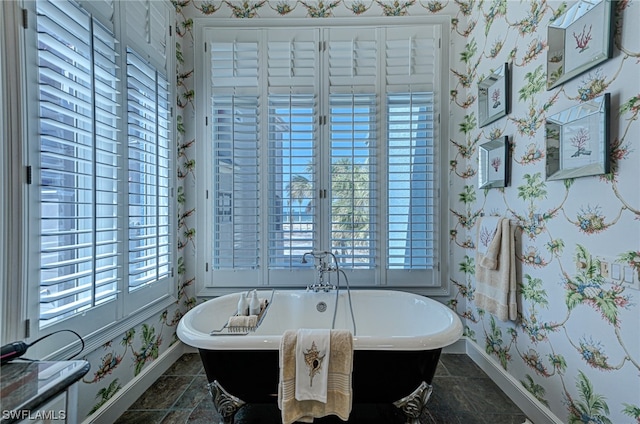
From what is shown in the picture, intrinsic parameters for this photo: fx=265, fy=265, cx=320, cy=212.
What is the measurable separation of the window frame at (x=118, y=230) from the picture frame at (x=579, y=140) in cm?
247

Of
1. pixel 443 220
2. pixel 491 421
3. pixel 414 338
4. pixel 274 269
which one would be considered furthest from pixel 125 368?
pixel 443 220

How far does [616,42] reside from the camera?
44.8 inches

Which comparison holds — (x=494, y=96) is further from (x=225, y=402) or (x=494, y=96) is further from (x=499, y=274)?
(x=225, y=402)

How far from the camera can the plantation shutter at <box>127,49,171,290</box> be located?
1.75m

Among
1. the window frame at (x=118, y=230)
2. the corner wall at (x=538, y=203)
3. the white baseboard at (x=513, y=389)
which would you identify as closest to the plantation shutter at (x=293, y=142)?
the corner wall at (x=538, y=203)

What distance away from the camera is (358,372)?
4.54ft

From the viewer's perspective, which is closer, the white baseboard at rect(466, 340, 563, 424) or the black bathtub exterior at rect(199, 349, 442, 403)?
the black bathtub exterior at rect(199, 349, 442, 403)

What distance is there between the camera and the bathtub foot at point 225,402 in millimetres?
1424

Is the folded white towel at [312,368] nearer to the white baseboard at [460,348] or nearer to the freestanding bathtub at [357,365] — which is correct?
the freestanding bathtub at [357,365]

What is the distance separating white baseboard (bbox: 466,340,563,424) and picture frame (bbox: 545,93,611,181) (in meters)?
1.32

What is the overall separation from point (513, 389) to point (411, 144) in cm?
191

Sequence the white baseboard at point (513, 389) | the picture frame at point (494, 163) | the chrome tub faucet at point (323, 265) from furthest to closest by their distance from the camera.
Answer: the chrome tub faucet at point (323, 265) < the picture frame at point (494, 163) < the white baseboard at point (513, 389)

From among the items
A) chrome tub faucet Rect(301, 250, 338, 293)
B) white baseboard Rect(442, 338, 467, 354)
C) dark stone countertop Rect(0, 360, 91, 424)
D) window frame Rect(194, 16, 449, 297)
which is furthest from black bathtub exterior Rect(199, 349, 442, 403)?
white baseboard Rect(442, 338, 467, 354)

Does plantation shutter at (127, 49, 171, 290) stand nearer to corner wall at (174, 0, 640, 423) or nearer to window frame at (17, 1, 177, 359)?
window frame at (17, 1, 177, 359)
